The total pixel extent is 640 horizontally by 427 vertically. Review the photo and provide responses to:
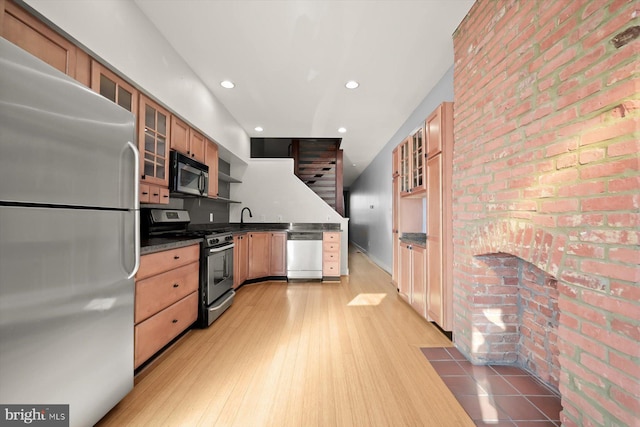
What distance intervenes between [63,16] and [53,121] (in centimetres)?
92

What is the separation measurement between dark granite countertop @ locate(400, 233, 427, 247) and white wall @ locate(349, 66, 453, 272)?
1.44 metres

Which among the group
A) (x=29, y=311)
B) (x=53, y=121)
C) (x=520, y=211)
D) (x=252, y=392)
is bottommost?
(x=252, y=392)

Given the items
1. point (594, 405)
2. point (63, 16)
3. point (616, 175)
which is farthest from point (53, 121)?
point (594, 405)

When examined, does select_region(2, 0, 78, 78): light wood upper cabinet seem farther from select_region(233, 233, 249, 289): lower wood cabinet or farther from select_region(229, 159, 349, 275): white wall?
select_region(229, 159, 349, 275): white wall

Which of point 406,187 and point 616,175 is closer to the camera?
point 616,175

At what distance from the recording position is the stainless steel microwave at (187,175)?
2697 millimetres

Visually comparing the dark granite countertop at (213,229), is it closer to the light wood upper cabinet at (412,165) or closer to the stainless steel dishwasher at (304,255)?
the stainless steel dishwasher at (304,255)

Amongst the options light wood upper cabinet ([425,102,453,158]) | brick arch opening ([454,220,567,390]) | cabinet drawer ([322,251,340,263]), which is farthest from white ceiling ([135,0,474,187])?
cabinet drawer ([322,251,340,263])

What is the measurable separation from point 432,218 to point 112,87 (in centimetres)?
288

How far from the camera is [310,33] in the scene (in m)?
2.32

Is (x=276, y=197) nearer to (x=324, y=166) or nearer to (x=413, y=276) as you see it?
(x=324, y=166)

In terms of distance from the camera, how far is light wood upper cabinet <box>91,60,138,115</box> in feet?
5.74

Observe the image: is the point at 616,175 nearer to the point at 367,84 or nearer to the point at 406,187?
the point at 406,187

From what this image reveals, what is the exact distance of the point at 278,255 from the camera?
4.62 m
